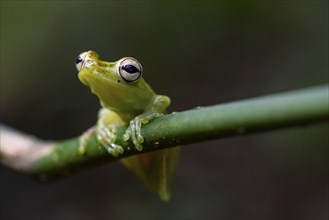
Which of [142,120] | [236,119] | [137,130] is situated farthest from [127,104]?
[236,119]

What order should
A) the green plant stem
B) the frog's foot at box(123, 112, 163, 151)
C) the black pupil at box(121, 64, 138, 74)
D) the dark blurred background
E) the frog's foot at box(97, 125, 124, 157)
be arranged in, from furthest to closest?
1. the dark blurred background
2. the black pupil at box(121, 64, 138, 74)
3. the frog's foot at box(97, 125, 124, 157)
4. the frog's foot at box(123, 112, 163, 151)
5. the green plant stem

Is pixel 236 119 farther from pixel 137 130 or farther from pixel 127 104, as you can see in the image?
pixel 127 104

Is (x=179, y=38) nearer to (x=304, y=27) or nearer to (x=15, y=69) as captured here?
(x=304, y=27)

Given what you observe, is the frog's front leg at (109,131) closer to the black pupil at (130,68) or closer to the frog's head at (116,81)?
the frog's head at (116,81)

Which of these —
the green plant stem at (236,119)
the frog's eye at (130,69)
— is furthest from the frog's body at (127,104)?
the green plant stem at (236,119)

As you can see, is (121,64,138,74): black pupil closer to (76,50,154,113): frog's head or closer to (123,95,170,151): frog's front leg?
(76,50,154,113): frog's head

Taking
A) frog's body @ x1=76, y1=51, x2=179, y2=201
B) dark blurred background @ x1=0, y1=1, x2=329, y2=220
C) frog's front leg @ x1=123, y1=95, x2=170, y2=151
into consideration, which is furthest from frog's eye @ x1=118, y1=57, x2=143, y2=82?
dark blurred background @ x1=0, y1=1, x2=329, y2=220

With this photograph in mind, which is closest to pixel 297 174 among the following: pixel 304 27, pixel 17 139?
pixel 304 27

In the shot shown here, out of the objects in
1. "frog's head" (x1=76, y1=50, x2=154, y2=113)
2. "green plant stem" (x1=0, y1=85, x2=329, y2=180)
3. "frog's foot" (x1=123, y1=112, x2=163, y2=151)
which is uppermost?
"frog's head" (x1=76, y1=50, x2=154, y2=113)
